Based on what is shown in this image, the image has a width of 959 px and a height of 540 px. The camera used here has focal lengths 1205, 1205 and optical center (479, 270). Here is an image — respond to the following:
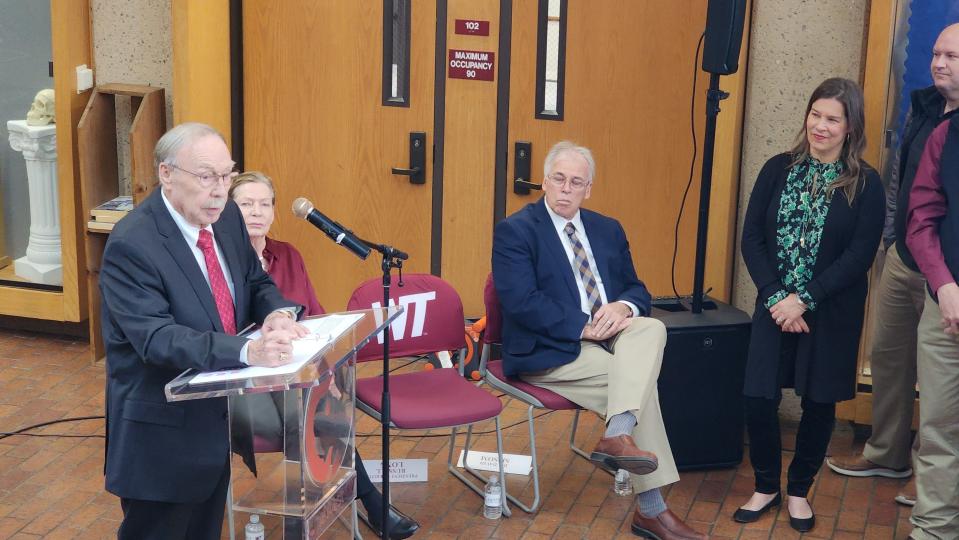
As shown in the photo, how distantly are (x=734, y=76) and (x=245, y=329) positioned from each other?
2.84 m

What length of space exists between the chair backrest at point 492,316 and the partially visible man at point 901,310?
1.61 metres

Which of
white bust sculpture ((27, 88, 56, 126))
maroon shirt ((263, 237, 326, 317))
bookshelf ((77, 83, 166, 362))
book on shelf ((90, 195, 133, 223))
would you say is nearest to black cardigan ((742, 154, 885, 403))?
maroon shirt ((263, 237, 326, 317))

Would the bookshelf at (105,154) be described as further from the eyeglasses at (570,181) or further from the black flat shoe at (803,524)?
the black flat shoe at (803,524)

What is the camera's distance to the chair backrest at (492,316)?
500 cm

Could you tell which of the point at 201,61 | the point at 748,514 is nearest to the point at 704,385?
the point at 748,514

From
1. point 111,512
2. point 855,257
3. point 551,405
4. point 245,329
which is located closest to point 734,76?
point 855,257

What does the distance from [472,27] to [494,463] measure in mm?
2333

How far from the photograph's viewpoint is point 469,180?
21.1ft

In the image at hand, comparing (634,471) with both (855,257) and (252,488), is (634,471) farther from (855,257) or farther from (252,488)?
(252,488)

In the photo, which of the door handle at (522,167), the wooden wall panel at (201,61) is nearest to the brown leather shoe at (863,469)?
the door handle at (522,167)

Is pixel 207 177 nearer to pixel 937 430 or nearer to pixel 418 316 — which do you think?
pixel 418 316

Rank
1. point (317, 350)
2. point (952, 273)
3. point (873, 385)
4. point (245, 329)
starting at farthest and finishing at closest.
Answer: point (873, 385), point (952, 273), point (245, 329), point (317, 350)

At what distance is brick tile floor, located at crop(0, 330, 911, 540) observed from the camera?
15.5 feet

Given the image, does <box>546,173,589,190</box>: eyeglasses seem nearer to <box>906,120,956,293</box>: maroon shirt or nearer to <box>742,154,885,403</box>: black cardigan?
<box>742,154,885,403</box>: black cardigan
